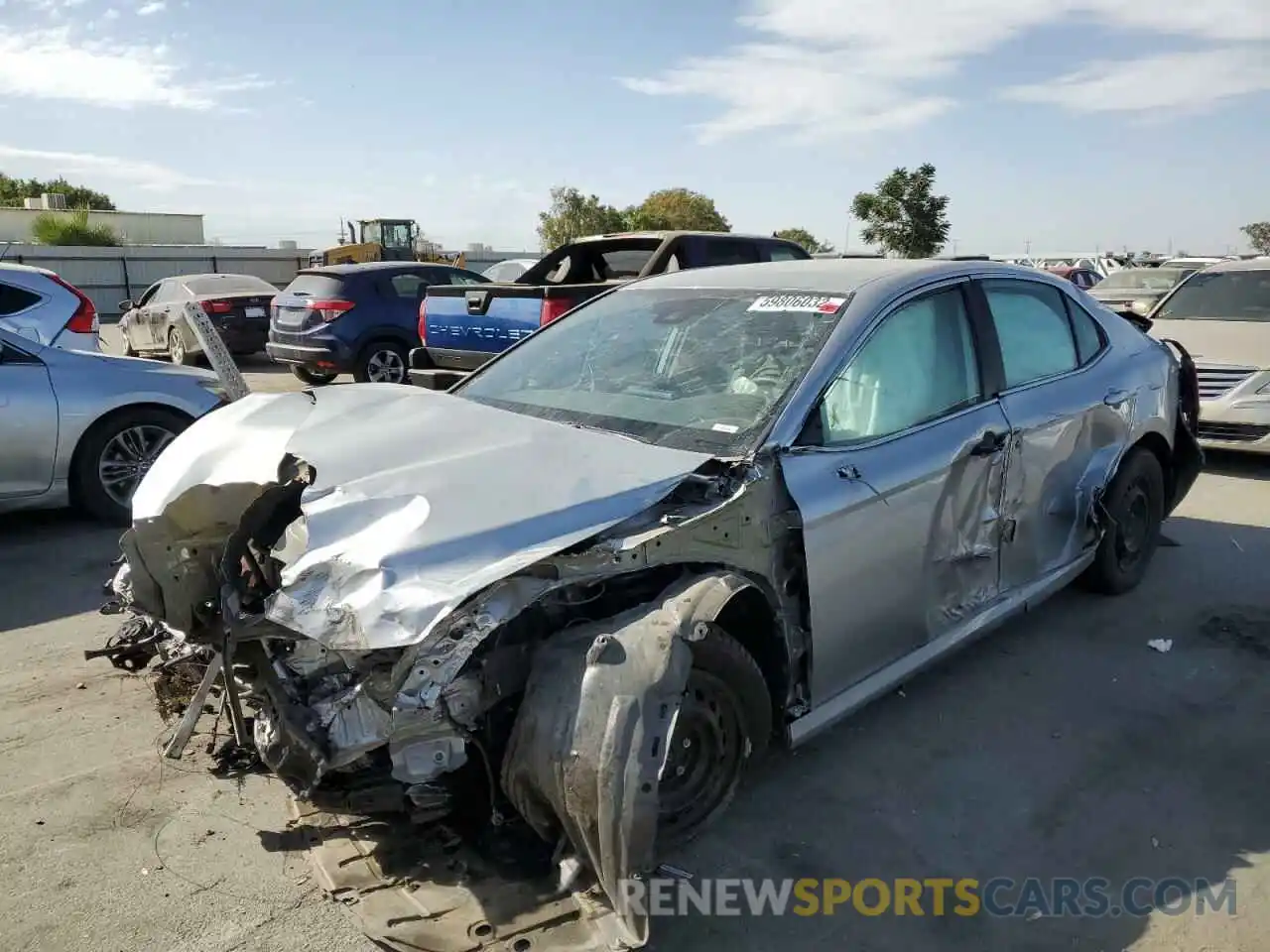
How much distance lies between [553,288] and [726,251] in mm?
2168

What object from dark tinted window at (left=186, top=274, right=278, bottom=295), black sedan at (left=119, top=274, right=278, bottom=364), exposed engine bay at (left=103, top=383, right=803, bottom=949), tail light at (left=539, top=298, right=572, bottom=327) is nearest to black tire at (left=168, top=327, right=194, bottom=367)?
black sedan at (left=119, top=274, right=278, bottom=364)

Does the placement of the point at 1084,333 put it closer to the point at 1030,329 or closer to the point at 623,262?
the point at 1030,329

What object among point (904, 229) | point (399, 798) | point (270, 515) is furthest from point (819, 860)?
point (904, 229)

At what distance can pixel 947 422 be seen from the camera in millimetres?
3756

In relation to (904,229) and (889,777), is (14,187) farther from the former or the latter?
(889,777)

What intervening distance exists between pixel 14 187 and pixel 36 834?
2916 inches

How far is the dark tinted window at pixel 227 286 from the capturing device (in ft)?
53.8

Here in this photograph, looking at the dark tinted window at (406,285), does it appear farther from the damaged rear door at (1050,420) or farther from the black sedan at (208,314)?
the damaged rear door at (1050,420)

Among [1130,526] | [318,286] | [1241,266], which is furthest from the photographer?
[318,286]

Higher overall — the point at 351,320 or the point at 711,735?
the point at 351,320

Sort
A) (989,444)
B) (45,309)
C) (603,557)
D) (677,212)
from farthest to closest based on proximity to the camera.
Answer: (677,212) → (45,309) → (989,444) → (603,557)

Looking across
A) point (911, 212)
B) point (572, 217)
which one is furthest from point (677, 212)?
point (911, 212)

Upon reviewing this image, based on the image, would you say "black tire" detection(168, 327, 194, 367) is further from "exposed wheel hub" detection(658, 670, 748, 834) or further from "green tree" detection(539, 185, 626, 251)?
"green tree" detection(539, 185, 626, 251)

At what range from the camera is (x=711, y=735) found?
9.66 feet
